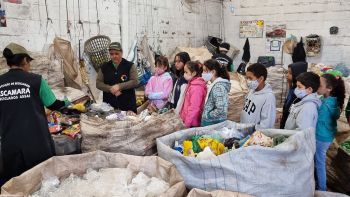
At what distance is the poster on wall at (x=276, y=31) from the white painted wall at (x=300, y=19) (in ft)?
0.29

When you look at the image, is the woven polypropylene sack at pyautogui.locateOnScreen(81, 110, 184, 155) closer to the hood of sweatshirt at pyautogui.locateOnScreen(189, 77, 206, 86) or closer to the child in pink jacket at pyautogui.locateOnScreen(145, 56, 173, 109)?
the hood of sweatshirt at pyautogui.locateOnScreen(189, 77, 206, 86)

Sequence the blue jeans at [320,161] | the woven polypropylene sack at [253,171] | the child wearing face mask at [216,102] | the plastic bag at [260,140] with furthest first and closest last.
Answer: the blue jeans at [320,161] → the child wearing face mask at [216,102] → the plastic bag at [260,140] → the woven polypropylene sack at [253,171]

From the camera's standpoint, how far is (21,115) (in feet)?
6.63

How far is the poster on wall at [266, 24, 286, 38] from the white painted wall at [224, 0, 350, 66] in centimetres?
9

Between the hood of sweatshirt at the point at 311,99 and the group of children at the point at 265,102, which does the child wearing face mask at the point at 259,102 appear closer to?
the group of children at the point at 265,102

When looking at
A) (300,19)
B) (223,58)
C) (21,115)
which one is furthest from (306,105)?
(300,19)

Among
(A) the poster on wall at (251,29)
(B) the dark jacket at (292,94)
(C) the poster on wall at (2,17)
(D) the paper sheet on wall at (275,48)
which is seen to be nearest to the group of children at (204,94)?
(B) the dark jacket at (292,94)

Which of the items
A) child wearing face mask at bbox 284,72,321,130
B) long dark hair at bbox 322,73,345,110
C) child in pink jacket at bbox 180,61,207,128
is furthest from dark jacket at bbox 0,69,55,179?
long dark hair at bbox 322,73,345,110

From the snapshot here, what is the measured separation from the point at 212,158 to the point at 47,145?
1.14 metres

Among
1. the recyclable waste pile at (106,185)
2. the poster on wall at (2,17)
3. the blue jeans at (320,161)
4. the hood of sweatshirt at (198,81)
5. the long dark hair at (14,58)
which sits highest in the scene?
the poster on wall at (2,17)

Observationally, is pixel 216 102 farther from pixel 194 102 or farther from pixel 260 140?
pixel 260 140

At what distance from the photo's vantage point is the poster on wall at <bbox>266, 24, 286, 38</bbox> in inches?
275

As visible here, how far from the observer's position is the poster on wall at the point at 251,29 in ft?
23.8

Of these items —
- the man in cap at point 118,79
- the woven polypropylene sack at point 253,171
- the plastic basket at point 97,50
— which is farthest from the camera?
the plastic basket at point 97,50
